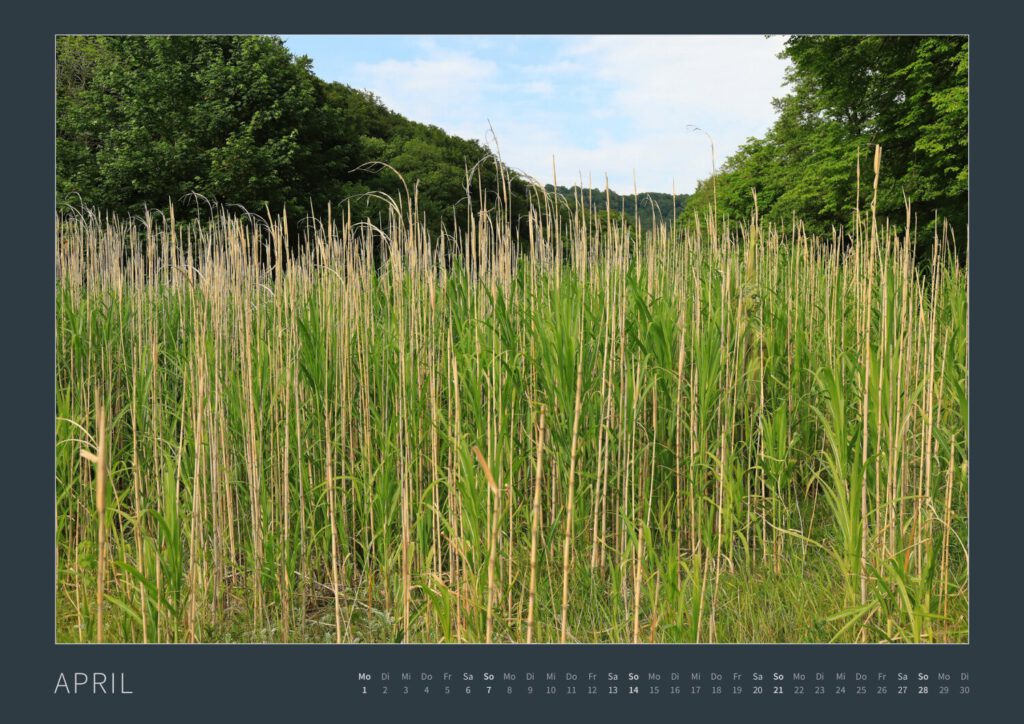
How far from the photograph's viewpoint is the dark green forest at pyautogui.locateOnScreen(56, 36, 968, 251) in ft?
31.3

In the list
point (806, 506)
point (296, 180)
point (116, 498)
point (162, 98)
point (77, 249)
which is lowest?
point (806, 506)

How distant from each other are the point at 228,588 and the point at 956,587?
2271mm

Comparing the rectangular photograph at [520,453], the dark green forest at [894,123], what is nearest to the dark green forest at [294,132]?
the dark green forest at [894,123]

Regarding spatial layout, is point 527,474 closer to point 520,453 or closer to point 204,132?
point 520,453

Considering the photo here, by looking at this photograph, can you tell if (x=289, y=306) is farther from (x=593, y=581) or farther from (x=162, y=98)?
(x=162, y=98)

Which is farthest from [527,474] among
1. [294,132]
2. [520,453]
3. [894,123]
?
[294,132]

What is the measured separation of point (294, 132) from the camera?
508 inches

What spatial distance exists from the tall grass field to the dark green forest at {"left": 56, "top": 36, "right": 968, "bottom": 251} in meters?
6.45

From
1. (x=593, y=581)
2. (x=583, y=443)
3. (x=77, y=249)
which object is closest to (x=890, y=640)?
(x=593, y=581)

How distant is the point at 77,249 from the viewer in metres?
3.81

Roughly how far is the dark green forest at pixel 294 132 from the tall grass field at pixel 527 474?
254 inches

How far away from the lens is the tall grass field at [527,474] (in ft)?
6.57

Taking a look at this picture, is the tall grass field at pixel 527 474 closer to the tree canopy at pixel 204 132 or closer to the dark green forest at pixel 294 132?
the dark green forest at pixel 294 132

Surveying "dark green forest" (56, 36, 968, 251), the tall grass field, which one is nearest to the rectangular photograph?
the tall grass field
